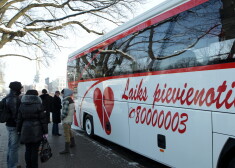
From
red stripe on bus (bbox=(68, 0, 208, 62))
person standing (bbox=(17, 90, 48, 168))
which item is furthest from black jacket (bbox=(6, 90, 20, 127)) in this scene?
red stripe on bus (bbox=(68, 0, 208, 62))

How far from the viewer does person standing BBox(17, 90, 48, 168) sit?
4.31m

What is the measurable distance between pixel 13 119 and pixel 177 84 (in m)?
3.36

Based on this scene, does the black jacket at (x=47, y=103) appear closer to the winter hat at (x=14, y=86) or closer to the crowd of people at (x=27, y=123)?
the crowd of people at (x=27, y=123)

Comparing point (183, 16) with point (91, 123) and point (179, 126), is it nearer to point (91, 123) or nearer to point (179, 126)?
point (179, 126)

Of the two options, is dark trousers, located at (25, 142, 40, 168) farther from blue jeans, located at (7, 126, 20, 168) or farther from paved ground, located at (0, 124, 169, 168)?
paved ground, located at (0, 124, 169, 168)

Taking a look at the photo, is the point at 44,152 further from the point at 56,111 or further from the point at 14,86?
the point at 56,111

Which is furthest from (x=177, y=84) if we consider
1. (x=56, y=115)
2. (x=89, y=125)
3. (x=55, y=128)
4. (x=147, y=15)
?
(x=55, y=128)

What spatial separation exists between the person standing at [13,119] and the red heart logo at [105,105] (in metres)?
2.47

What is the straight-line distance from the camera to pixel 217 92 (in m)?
3.24

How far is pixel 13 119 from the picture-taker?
4.67 meters

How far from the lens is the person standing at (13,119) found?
4637 millimetres

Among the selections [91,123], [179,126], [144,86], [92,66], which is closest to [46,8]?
[92,66]

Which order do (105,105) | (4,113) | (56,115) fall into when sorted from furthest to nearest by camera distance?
1. (56,115)
2. (105,105)
3. (4,113)

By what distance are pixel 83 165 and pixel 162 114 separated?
230 centimetres
